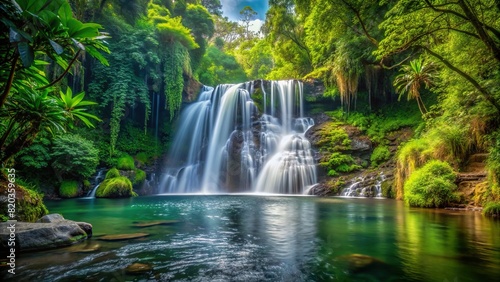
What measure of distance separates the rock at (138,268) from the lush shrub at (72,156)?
41.6 ft

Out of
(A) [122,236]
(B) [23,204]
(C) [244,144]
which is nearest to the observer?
(A) [122,236]

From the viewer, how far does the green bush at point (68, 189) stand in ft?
46.1

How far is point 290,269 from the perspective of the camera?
3.39m

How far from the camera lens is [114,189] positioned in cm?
1474

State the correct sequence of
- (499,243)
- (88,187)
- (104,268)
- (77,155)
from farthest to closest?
(88,187) < (77,155) < (499,243) < (104,268)

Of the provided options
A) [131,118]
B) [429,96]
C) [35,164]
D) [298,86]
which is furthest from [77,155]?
[429,96]

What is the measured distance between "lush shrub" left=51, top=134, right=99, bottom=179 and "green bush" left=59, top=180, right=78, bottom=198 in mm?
566

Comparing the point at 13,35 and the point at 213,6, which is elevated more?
the point at 213,6

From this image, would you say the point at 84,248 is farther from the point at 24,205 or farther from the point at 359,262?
the point at 359,262

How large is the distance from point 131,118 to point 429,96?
22.9 meters

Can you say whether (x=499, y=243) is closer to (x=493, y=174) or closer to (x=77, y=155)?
(x=493, y=174)

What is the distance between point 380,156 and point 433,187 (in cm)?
754

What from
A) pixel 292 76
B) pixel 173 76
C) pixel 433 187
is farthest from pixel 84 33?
pixel 292 76

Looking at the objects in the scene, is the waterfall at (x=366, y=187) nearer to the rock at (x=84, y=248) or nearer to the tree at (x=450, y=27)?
the tree at (x=450, y=27)
